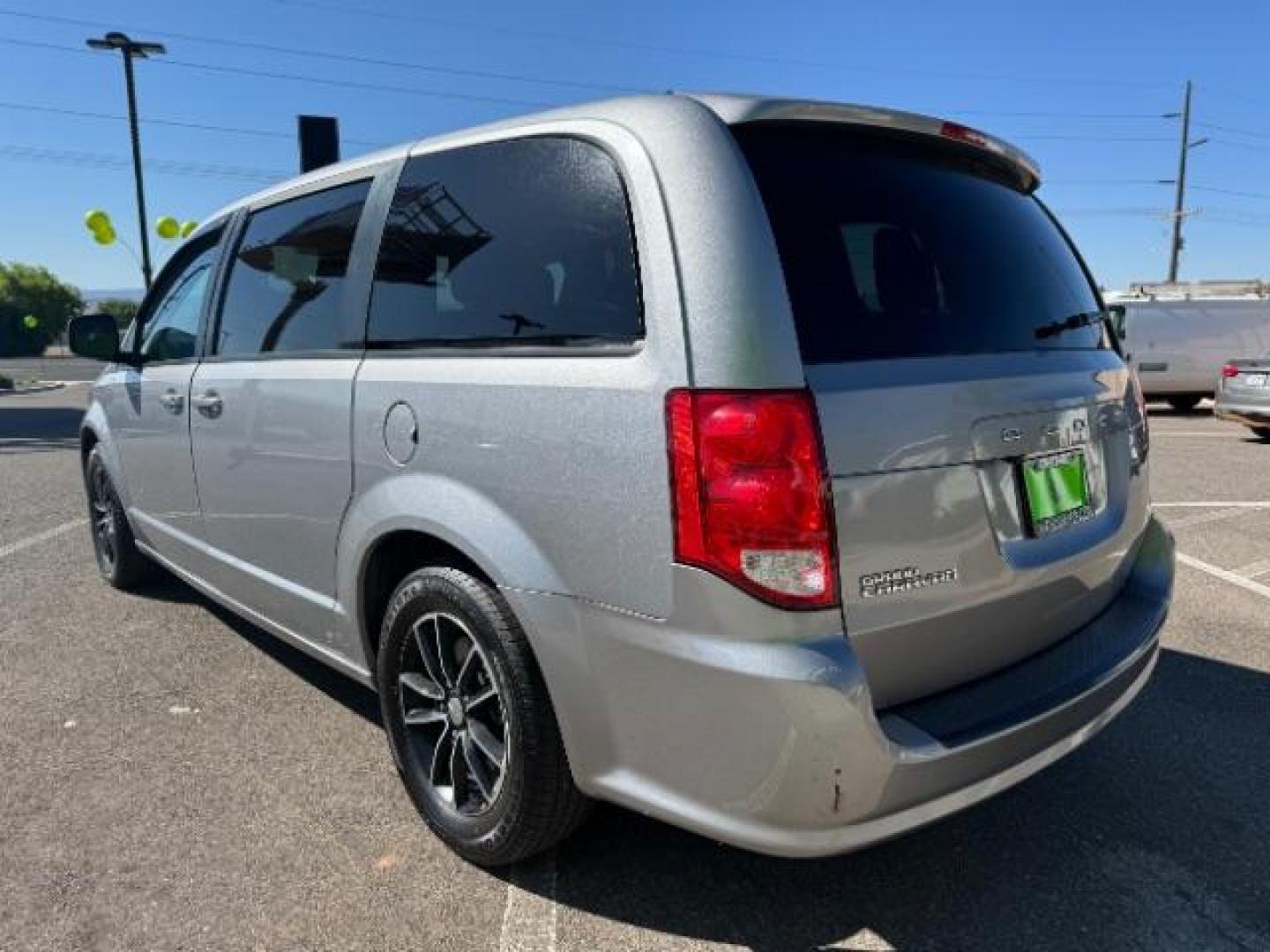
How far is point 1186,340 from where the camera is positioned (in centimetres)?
1541

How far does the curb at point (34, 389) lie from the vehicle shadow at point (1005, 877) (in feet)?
85.9

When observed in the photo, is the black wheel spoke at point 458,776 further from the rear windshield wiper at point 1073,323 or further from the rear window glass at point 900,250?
the rear windshield wiper at point 1073,323

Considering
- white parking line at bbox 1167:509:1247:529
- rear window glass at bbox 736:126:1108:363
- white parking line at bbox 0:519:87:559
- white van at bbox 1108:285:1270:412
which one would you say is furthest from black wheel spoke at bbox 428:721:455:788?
white van at bbox 1108:285:1270:412

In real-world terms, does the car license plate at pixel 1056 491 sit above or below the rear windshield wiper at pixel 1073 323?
below

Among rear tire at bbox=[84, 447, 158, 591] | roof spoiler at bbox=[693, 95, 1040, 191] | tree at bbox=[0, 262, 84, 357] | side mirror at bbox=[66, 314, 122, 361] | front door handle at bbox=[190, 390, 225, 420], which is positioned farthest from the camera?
tree at bbox=[0, 262, 84, 357]

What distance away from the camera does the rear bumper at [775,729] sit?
176 cm

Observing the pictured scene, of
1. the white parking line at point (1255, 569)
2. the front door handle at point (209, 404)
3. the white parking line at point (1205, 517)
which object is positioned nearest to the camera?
the front door handle at point (209, 404)

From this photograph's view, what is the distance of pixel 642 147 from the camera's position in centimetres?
203

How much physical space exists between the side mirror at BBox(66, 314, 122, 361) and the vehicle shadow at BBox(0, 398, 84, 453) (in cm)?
689

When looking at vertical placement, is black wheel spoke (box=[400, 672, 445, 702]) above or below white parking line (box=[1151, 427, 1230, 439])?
above

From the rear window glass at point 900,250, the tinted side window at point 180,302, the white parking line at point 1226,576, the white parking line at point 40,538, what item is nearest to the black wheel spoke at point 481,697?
the rear window glass at point 900,250

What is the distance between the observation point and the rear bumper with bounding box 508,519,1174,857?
1.76 metres

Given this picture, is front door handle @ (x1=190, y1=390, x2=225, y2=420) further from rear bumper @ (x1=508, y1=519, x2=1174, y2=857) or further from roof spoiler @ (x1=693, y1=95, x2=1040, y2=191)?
roof spoiler @ (x1=693, y1=95, x2=1040, y2=191)

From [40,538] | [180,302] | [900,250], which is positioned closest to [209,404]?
[180,302]
